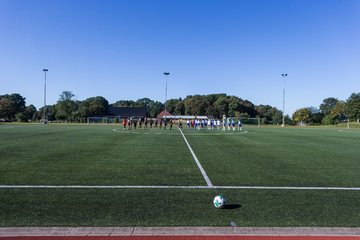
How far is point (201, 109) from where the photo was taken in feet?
455

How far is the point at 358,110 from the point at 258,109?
139 feet

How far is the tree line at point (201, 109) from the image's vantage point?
112 meters

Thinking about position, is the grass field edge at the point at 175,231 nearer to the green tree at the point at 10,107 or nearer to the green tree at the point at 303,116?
the green tree at the point at 303,116

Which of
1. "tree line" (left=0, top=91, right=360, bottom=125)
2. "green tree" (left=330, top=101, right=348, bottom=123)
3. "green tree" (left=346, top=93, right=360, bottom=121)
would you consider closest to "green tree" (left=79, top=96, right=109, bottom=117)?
"tree line" (left=0, top=91, right=360, bottom=125)

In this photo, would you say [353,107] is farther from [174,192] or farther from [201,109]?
[174,192]

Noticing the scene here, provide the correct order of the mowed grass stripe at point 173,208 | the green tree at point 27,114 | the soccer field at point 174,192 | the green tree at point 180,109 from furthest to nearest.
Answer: the green tree at point 180,109 < the green tree at point 27,114 < the soccer field at point 174,192 < the mowed grass stripe at point 173,208

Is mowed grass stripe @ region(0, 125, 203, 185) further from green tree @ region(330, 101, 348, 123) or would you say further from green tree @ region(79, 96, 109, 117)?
green tree @ region(330, 101, 348, 123)

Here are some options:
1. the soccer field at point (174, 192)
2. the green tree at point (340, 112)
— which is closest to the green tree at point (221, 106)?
the green tree at point (340, 112)

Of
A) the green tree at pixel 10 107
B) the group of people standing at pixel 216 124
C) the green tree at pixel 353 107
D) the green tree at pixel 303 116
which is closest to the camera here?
the group of people standing at pixel 216 124

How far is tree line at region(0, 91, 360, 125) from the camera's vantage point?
11238 cm

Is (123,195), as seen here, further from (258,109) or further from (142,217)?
(258,109)

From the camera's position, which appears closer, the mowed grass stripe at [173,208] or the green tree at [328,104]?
the mowed grass stripe at [173,208]

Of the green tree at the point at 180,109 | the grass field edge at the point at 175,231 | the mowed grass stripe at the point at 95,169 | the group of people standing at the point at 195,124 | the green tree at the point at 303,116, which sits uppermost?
the green tree at the point at 180,109

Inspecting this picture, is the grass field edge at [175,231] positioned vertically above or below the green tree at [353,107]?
below
